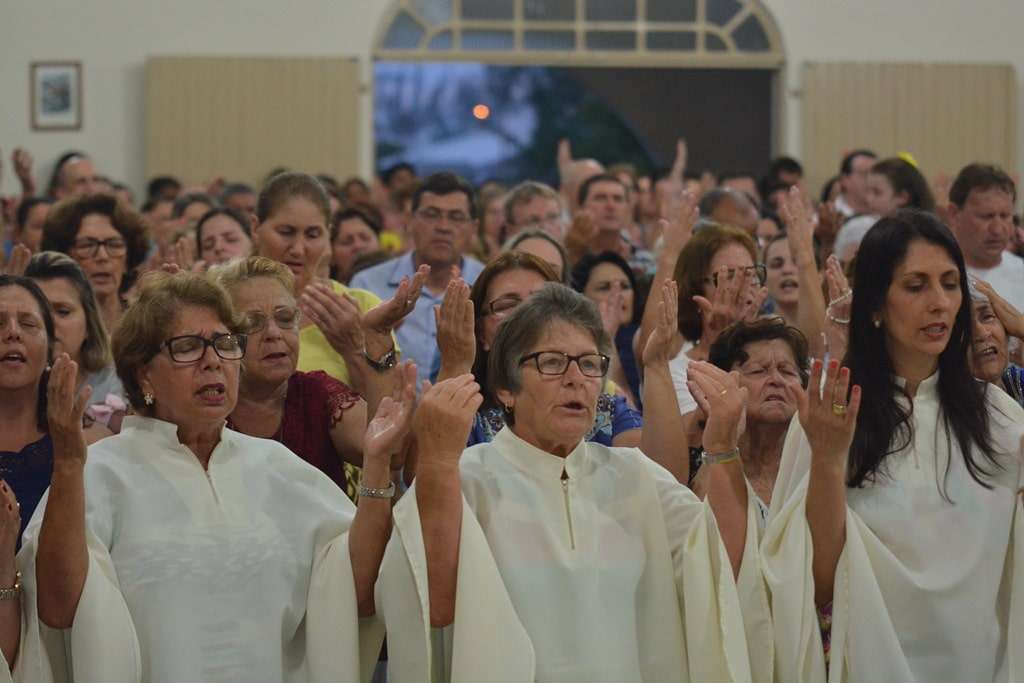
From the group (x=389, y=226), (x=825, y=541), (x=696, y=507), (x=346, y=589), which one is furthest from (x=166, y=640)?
(x=389, y=226)

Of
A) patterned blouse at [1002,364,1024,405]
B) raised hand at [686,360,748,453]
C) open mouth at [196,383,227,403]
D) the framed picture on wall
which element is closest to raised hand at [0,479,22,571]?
open mouth at [196,383,227,403]

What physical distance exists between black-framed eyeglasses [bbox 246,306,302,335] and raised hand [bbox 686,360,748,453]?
1.13 m

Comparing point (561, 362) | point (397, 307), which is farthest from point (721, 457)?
point (397, 307)

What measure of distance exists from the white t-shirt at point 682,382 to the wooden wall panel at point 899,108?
836 cm

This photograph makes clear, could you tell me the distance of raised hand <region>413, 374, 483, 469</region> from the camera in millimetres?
3312

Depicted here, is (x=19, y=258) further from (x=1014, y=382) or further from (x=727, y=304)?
(x=1014, y=382)

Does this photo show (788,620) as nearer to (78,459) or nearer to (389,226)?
(78,459)

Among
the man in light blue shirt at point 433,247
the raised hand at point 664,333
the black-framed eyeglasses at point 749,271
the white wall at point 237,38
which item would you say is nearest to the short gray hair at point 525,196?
the man in light blue shirt at point 433,247

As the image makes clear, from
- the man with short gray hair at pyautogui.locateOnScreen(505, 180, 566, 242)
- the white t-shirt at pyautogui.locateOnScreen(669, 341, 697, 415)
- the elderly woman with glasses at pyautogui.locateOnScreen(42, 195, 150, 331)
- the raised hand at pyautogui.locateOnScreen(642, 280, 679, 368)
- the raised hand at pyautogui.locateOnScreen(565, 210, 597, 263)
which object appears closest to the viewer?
the raised hand at pyautogui.locateOnScreen(642, 280, 679, 368)

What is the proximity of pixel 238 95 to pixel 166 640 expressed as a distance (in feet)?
32.0

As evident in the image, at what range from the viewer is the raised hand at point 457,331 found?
380 centimetres

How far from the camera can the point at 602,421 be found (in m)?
4.09

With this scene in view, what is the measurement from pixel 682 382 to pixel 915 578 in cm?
140

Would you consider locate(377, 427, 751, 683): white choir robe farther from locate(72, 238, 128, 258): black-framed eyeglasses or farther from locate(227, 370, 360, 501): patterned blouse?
locate(72, 238, 128, 258): black-framed eyeglasses
